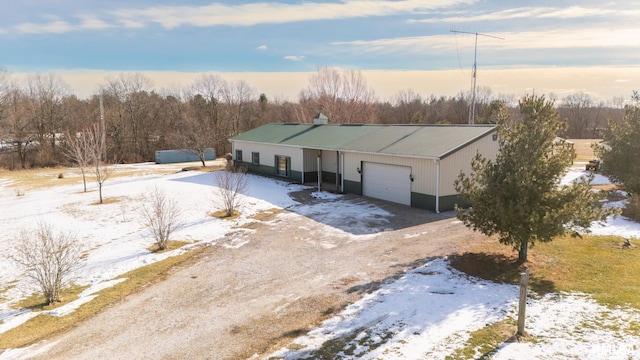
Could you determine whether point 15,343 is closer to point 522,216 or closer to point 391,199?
point 522,216

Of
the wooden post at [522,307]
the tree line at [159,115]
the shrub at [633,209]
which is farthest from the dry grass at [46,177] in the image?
the shrub at [633,209]

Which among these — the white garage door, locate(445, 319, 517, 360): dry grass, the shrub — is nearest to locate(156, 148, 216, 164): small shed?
the white garage door

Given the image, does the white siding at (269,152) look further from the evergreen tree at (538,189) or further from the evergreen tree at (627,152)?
the evergreen tree at (538,189)

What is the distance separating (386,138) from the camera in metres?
22.4

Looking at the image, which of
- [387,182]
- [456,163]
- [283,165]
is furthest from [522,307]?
[283,165]

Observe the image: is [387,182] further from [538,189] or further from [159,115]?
[159,115]

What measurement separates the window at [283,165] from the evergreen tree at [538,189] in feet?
61.2

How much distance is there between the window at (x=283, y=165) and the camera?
90.8 ft

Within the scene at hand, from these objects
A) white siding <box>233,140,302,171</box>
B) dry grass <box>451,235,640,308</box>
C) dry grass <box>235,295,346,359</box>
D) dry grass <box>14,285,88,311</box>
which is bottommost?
dry grass <box>14,285,88,311</box>

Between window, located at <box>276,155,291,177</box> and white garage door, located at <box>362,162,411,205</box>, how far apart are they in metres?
7.65

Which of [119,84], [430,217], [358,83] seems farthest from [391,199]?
[119,84]

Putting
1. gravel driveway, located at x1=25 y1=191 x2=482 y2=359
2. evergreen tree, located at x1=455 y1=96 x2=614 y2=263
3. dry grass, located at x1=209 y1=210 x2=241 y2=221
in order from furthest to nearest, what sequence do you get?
dry grass, located at x1=209 y1=210 x2=241 y2=221 → evergreen tree, located at x1=455 y1=96 x2=614 y2=263 → gravel driveway, located at x1=25 y1=191 x2=482 y2=359

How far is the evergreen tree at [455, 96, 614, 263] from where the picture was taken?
9.68 meters

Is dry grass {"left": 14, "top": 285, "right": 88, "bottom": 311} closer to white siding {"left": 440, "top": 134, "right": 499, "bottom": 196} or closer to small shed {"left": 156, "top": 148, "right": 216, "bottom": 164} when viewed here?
white siding {"left": 440, "top": 134, "right": 499, "bottom": 196}
